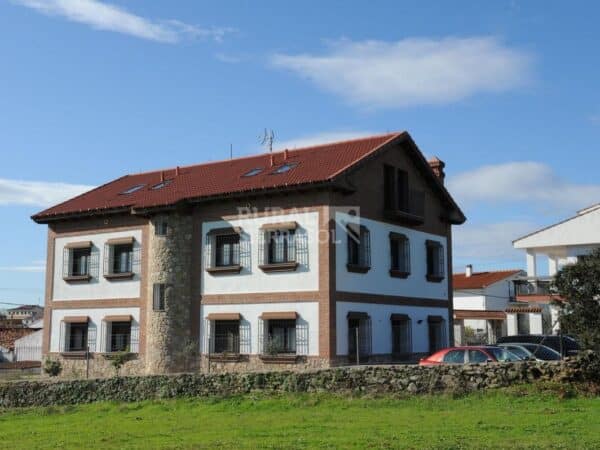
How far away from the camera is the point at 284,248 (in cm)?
2617

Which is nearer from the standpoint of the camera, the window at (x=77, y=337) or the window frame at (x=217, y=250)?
the window frame at (x=217, y=250)

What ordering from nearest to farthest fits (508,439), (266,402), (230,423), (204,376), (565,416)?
(508,439) < (565,416) < (230,423) < (266,402) < (204,376)

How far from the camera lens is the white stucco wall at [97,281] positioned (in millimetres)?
29812

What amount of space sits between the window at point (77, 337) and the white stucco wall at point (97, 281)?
3.91ft

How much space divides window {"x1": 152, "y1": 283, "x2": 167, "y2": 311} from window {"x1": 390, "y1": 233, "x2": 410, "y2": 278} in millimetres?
8644

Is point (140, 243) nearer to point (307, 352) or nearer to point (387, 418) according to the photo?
point (307, 352)

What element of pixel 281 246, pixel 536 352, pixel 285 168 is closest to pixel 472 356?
pixel 536 352

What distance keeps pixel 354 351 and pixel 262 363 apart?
3231 millimetres

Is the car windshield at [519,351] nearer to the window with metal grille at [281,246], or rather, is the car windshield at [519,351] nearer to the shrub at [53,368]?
the window with metal grille at [281,246]

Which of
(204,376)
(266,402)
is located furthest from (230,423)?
(204,376)

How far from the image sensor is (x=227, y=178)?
29344 mm

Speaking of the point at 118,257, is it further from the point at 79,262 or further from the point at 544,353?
the point at 544,353

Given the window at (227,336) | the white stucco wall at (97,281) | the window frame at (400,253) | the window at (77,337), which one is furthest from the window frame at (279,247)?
the window at (77,337)

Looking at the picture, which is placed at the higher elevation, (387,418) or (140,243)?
(140,243)
